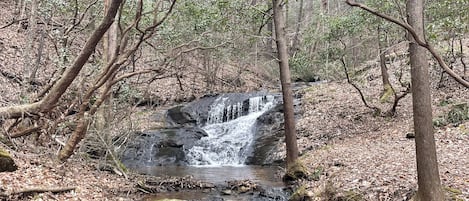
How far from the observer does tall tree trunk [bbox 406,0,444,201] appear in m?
5.92

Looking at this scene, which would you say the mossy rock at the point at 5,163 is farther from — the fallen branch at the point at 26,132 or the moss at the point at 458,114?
the moss at the point at 458,114

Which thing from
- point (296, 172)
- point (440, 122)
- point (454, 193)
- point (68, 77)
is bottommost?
point (296, 172)

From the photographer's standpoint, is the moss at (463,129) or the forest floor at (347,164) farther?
the moss at (463,129)

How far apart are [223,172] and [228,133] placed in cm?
529

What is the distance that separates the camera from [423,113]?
5945mm

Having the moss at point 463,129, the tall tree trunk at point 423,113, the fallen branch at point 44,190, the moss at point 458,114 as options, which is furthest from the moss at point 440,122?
the fallen branch at point 44,190

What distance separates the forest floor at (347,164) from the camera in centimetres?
742

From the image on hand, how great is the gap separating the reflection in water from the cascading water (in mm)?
1306

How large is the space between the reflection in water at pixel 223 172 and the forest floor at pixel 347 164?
125 cm

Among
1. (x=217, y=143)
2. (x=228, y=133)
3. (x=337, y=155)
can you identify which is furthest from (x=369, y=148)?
(x=228, y=133)

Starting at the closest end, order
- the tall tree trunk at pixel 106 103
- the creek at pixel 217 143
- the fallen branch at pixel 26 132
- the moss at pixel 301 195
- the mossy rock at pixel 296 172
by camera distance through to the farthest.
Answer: the fallen branch at pixel 26 132 < the moss at pixel 301 195 < the tall tree trunk at pixel 106 103 < the mossy rock at pixel 296 172 < the creek at pixel 217 143

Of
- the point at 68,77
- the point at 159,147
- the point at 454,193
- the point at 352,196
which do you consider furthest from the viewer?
the point at 159,147

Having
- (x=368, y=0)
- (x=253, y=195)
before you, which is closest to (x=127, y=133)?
(x=253, y=195)

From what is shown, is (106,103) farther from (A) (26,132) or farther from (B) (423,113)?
(B) (423,113)
